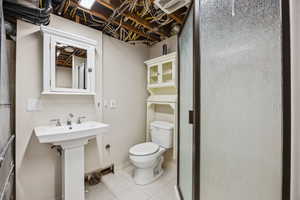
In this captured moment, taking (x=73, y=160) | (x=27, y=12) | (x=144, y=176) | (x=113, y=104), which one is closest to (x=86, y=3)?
(x=27, y=12)

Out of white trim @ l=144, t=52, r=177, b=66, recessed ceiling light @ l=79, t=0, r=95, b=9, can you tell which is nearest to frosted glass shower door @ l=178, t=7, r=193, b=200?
white trim @ l=144, t=52, r=177, b=66

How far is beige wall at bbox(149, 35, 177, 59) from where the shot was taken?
2136mm

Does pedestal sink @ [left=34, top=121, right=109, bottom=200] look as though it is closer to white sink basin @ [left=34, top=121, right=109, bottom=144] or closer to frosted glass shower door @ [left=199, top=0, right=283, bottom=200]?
white sink basin @ [left=34, top=121, right=109, bottom=144]

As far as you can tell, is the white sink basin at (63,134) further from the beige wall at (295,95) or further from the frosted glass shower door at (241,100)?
the beige wall at (295,95)

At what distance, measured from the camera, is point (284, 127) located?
0.44 metres

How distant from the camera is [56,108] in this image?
5.03 ft

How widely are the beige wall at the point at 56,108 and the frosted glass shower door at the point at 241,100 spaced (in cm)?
152

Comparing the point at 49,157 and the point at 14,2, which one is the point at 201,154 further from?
the point at 14,2

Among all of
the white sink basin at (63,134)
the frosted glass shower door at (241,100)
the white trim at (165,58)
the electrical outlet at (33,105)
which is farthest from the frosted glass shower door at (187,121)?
the electrical outlet at (33,105)

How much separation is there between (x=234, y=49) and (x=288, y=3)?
0.76 ft

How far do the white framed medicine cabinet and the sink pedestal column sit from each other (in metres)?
0.65

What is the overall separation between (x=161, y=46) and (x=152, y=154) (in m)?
1.81

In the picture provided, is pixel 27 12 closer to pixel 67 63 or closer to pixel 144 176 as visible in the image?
pixel 67 63

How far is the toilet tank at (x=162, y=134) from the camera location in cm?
196
